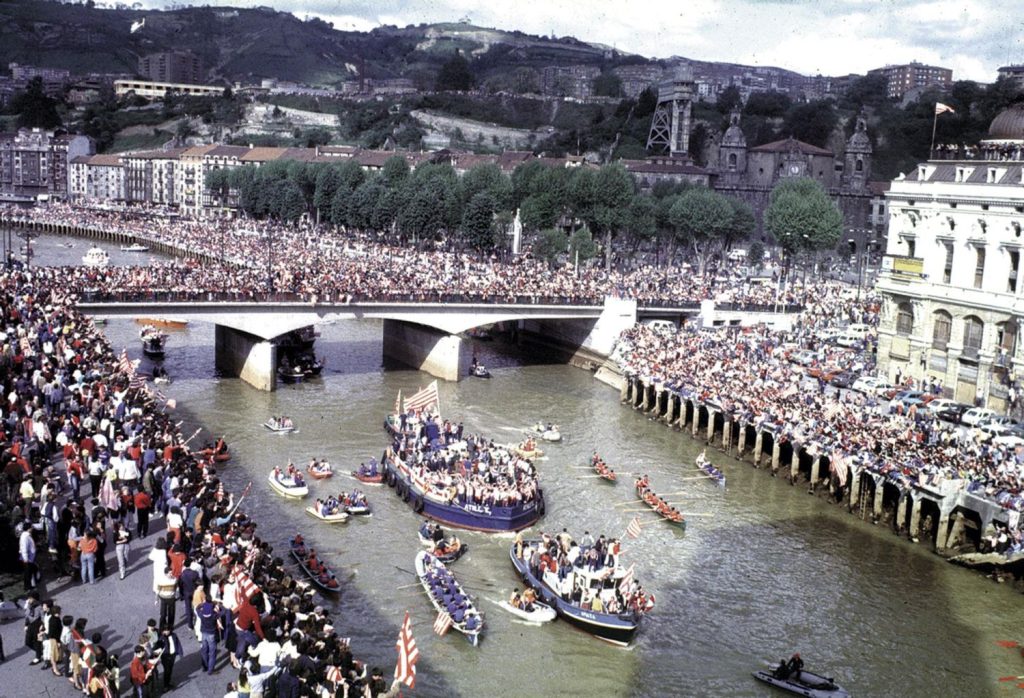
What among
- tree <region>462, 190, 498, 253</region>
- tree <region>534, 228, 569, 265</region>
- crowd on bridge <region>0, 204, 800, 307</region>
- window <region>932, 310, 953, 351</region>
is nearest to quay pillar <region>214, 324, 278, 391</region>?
crowd on bridge <region>0, 204, 800, 307</region>

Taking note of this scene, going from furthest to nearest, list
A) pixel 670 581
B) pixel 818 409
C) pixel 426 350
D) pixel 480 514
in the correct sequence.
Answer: pixel 426 350 → pixel 818 409 → pixel 480 514 → pixel 670 581

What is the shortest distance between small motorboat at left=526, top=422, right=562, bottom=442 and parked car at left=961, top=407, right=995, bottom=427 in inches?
862

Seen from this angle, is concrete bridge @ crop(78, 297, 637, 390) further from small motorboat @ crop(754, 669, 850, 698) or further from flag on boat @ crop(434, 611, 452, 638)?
small motorboat @ crop(754, 669, 850, 698)

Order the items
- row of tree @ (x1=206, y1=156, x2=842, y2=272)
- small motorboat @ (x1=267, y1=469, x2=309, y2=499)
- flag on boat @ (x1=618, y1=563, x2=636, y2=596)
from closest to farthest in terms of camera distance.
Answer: flag on boat @ (x1=618, y1=563, x2=636, y2=596)
small motorboat @ (x1=267, y1=469, x2=309, y2=499)
row of tree @ (x1=206, y1=156, x2=842, y2=272)

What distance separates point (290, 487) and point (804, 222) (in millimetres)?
78412

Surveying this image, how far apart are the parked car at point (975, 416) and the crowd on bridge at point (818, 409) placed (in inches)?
34.0

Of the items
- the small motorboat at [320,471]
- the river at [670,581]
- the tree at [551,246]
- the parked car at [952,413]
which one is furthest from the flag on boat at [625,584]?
the tree at [551,246]

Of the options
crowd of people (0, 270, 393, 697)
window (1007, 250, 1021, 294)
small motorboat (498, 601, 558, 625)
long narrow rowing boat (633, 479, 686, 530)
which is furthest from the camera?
window (1007, 250, 1021, 294)

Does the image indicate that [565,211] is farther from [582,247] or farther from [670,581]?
[670,581]

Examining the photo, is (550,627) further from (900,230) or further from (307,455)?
(900,230)

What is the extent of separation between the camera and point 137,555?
2884 cm

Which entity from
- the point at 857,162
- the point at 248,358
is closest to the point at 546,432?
the point at 248,358

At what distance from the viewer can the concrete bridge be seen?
70.4 metres

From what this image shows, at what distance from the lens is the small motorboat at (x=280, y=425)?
6059cm
